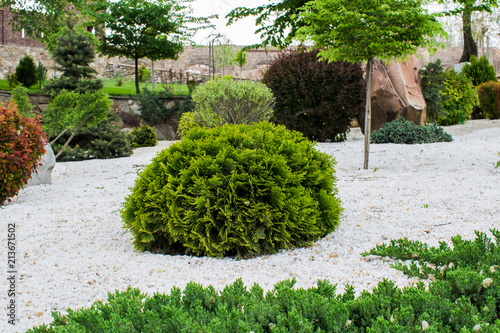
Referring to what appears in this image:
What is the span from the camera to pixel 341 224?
139 inches

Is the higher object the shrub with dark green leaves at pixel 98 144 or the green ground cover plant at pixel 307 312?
the shrub with dark green leaves at pixel 98 144

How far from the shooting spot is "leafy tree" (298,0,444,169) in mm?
5098

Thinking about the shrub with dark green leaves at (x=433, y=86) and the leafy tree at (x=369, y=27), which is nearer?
the leafy tree at (x=369, y=27)

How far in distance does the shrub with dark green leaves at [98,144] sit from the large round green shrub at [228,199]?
614 cm

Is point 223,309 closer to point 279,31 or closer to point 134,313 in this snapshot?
point 134,313

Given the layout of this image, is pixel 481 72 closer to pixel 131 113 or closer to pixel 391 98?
pixel 391 98

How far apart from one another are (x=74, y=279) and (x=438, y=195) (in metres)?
3.65

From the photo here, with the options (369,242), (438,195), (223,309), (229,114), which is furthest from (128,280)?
(229,114)

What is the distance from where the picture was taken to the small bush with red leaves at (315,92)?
28.8 feet

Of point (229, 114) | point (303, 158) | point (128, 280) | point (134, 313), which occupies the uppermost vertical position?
point (229, 114)

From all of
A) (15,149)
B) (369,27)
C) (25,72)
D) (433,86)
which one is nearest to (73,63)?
(15,149)

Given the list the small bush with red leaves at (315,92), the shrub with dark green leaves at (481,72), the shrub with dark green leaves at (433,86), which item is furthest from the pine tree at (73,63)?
the shrub with dark green leaves at (481,72)

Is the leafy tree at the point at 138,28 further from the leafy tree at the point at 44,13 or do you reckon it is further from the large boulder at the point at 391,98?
the large boulder at the point at 391,98

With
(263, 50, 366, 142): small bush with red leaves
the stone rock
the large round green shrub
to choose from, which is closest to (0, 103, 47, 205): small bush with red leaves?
the stone rock
